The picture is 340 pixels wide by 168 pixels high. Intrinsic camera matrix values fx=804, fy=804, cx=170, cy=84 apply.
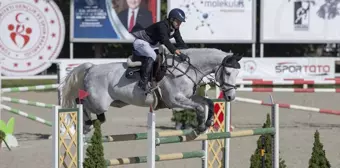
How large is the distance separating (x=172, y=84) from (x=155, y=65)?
0.96 ft

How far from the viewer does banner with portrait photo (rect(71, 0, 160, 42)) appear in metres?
20.9

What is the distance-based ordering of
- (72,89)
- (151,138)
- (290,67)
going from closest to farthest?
(151,138), (72,89), (290,67)

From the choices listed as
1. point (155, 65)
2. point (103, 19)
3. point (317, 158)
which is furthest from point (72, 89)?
point (103, 19)

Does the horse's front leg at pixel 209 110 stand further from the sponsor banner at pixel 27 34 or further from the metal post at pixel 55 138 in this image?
the sponsor banner at pixel 27 34

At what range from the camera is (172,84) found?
7.93 meters

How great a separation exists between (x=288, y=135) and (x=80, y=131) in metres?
6.59

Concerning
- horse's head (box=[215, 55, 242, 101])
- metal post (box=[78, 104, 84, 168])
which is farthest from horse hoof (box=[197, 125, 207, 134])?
metal post (box=[78, 104, 84, 168])

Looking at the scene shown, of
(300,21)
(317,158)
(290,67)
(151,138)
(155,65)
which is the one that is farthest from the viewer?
(300,21)

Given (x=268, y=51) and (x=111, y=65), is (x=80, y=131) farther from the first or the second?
(x=268, y=51)

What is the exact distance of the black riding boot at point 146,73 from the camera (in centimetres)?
796

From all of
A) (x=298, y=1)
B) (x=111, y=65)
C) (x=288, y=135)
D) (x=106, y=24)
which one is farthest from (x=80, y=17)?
(x=111, y=65)

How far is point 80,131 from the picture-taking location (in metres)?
6.91

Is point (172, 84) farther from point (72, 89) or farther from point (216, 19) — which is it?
point (216, 19)

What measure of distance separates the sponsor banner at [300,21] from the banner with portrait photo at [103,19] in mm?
3045
